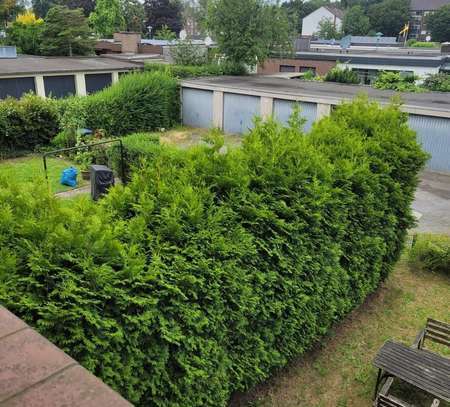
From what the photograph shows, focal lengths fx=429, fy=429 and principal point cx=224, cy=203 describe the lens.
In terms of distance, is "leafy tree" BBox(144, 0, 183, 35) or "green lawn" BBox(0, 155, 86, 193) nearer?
"green lawn" BBox(0, 155, 86, 193)

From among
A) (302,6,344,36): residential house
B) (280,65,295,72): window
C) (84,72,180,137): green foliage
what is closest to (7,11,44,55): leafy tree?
(84,72,180,137): green foliage

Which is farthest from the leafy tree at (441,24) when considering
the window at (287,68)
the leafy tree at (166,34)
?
the leafy tree at (166,34)

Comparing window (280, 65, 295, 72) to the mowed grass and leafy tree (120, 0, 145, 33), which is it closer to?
leafy tree (120, 0, 145, 33)

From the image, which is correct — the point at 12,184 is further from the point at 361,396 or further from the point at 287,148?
the point at 361,396

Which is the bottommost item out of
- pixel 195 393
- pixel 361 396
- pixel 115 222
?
pixel 361 396

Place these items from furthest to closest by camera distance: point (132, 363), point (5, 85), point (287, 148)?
point (5, 85), point (287, 148), point (132, 363)

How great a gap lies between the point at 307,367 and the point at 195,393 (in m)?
2.46

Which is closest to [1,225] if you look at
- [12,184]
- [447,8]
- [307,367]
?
[12,184]

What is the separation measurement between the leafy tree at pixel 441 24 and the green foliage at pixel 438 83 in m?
49.4

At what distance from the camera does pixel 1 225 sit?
3172mm

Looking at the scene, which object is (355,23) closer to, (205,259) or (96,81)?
(96,81)

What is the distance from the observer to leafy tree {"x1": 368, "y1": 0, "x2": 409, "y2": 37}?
79000 millimetres

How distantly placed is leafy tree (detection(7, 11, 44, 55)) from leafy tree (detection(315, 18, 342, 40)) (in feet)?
178

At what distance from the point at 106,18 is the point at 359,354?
5439cm
